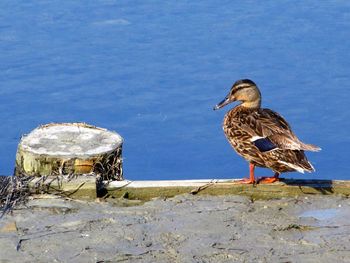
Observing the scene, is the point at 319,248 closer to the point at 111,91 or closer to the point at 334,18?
the point at 111,91

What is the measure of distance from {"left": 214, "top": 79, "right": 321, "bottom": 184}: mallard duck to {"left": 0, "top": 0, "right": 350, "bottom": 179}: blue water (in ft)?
5.04

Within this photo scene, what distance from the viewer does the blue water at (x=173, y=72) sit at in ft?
24.2

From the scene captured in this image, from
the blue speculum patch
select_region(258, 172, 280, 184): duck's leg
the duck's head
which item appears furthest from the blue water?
the blue speculum patch

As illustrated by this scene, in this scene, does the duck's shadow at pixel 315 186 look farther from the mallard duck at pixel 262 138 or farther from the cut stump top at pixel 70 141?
the cut stump top at pixel 70 141

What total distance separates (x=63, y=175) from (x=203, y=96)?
2864 mm

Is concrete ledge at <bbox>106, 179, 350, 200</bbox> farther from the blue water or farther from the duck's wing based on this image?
the blue water

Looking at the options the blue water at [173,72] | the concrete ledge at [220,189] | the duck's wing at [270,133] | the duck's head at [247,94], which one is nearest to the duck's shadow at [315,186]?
the concrete ledge at [220,189]

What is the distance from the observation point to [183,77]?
8203 millimetres

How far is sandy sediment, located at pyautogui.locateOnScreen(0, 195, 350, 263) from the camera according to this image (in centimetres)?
447

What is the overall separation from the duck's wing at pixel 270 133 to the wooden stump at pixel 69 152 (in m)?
0.74

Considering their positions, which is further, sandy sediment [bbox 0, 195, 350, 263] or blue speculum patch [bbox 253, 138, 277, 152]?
blue speculum patch [bbox 253, 138, 277, 152]

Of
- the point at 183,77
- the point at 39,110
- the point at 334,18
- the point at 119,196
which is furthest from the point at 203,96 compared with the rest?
the point at 119,196

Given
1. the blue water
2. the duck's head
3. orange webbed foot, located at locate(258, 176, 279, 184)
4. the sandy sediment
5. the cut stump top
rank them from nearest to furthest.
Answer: the sandy sediment → orange webbed foot, located at locate(258, 176, 279, 184) → the cut stump top → the duck's head → the blue water

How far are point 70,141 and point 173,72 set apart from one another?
292 centimetres
